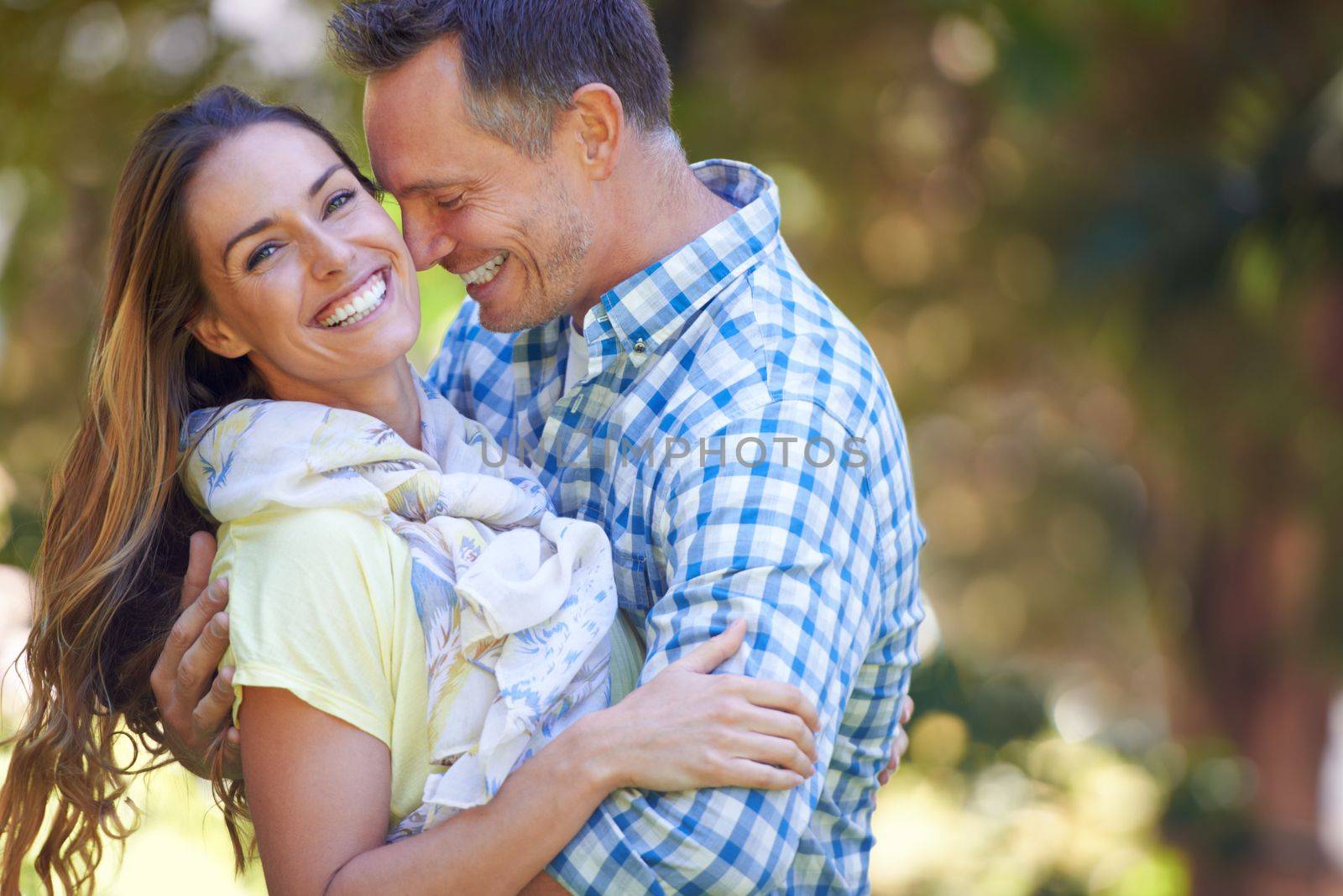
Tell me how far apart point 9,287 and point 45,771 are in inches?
145

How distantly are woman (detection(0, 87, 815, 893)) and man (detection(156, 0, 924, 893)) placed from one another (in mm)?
87

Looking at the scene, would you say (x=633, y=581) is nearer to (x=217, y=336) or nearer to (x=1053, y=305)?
(x=217, y=336)

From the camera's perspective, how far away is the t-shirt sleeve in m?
1.68

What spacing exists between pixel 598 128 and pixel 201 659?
1.12 meters

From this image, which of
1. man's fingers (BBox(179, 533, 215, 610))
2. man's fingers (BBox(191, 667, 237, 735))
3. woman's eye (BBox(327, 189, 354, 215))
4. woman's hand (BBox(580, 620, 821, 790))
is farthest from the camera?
woman's eye (BBox(327, 189, 354, 215))

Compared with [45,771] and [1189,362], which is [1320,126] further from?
[45,771]

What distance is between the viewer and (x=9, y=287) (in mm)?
5066

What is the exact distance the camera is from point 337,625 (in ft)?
5.60

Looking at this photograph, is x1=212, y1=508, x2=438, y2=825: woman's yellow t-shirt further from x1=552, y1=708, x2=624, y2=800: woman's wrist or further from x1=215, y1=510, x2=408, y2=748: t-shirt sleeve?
x1=552, y1=708, x2=624, y2=800: woman's wrist

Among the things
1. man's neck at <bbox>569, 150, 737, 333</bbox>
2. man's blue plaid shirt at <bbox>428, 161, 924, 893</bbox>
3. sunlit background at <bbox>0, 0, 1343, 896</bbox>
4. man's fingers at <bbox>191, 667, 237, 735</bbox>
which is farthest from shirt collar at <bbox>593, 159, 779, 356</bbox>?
sunlit background at <bbox>0, 0, 1343, 896</bbox>

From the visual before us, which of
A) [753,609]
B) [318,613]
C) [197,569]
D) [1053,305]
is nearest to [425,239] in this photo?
[197,569]

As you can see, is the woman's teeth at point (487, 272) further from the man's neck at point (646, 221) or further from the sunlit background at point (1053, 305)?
the sunlit background at point (1053, 305)

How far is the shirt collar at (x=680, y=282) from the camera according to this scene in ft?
6.98

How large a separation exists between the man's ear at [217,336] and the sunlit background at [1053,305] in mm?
1307
